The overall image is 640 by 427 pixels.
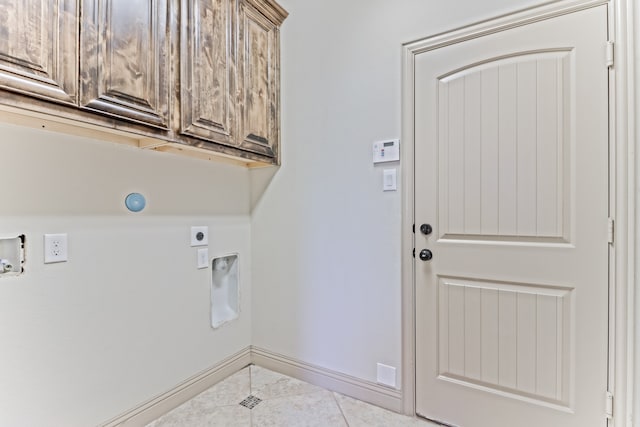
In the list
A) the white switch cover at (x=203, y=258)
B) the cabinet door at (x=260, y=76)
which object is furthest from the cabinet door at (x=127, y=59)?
the white switch cover at (x=203, y=258)

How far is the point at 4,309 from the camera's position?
4.03 feet

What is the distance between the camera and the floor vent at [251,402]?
1842 mm

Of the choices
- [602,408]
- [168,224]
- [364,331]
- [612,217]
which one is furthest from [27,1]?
[602,408]

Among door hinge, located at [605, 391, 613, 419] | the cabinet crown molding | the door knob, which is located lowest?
door hinge, located at [605, 391, 613, 419]

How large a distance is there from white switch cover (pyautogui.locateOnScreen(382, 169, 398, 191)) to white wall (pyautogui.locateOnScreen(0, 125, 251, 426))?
1104mm

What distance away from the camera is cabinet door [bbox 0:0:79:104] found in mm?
1020

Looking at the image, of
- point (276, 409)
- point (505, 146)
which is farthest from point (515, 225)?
point (276, 409)

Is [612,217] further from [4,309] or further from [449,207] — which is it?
[4,309]

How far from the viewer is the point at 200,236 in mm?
1996

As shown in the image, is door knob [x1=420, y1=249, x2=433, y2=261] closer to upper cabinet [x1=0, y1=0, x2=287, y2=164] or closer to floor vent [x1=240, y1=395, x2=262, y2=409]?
upper cabinet [x1=0, y1=0, x2=287, y2=164]

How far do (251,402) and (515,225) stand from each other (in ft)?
5.73

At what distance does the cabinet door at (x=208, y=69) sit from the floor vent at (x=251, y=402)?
1.52 m

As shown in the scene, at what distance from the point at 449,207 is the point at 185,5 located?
1.68 metres

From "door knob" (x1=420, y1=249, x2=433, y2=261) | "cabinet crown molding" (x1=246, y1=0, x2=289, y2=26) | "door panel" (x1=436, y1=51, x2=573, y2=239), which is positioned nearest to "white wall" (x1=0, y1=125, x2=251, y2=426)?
Result: "cabinet crown molding" (x1=246, y1=0, x2=289, y2=26)
